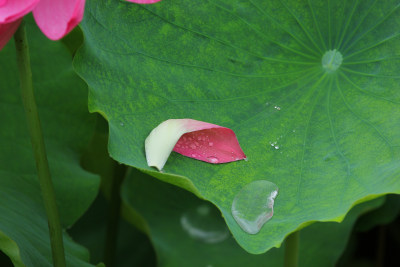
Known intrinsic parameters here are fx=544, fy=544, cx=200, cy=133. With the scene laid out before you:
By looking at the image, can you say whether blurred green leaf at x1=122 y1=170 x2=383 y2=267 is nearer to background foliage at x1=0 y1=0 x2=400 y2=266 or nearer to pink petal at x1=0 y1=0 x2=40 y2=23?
background foliage at x1=0 y1=0 x2=400 y2=266

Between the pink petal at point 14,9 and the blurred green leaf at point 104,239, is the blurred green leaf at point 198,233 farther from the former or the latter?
the pink petal at point 14,9

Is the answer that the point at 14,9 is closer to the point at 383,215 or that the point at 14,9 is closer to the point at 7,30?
the point at 7,30

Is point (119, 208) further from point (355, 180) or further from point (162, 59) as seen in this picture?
point (355, 180)

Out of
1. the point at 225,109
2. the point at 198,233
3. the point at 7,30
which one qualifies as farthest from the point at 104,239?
the point at 7,30

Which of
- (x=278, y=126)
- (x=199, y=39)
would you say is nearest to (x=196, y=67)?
(x=199, y=39)

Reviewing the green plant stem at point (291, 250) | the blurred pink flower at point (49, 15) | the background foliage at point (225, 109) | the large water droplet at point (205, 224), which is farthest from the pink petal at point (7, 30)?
the large water droplet at point (205, 224)

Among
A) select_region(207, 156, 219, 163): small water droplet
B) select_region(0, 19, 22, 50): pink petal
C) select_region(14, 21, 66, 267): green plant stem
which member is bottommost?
select_region(14, 21, 66, 267): green plant stem

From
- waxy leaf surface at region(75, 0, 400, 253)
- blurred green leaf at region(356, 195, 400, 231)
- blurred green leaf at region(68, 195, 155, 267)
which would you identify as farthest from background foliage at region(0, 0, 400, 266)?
blurred green leaf at region(68, 195, 155, 267)
